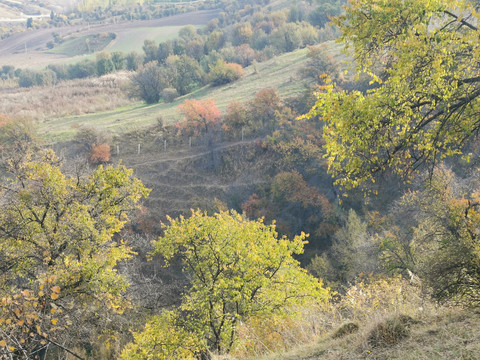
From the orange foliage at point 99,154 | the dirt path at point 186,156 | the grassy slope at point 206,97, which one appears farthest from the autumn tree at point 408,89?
the grassy slope at point 206,97

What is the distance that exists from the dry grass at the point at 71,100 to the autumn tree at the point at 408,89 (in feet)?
178

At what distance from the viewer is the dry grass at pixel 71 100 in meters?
55.2

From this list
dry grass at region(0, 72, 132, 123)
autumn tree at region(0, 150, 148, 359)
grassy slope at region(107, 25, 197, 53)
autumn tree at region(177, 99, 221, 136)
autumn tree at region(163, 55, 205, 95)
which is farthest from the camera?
grassy slope at region(107, 25, 197, 53)

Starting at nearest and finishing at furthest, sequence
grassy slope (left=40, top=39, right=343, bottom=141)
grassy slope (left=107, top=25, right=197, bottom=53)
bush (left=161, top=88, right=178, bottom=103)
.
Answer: grassy slope (left=40, top=39, right=343, bottom=141), bush (left=161, top=88, right=178, bottom=103), grassy slope (left=107, top=25, right=197, bottom=53)

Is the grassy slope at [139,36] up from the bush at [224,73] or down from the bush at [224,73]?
up

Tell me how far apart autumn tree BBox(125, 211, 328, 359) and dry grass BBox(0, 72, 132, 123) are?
48.6 metres

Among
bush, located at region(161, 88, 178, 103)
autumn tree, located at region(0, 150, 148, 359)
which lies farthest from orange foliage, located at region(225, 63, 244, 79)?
autumn tree, located at region(0, 150, 148, 359)

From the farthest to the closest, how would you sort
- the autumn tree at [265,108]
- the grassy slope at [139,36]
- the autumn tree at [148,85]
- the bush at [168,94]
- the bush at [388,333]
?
the grassy slope at [139,36] < the autumn tree at [148,85] < the bush at [168,94] < the autumn tree at [265,108] < the bush at [388,333]

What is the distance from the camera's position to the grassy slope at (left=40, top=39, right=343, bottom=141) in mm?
46469

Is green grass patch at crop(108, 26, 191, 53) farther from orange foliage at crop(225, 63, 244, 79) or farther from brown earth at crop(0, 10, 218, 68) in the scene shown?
A: orange foliage at crop(225, 63, 244, 79)

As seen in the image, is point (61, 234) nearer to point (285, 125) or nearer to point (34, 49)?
point (285, 125)

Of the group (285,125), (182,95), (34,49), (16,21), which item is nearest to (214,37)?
(182,95)

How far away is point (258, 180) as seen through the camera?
40.2 m

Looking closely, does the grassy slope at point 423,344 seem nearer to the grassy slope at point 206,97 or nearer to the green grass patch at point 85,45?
the grassy slope at point 206,97
